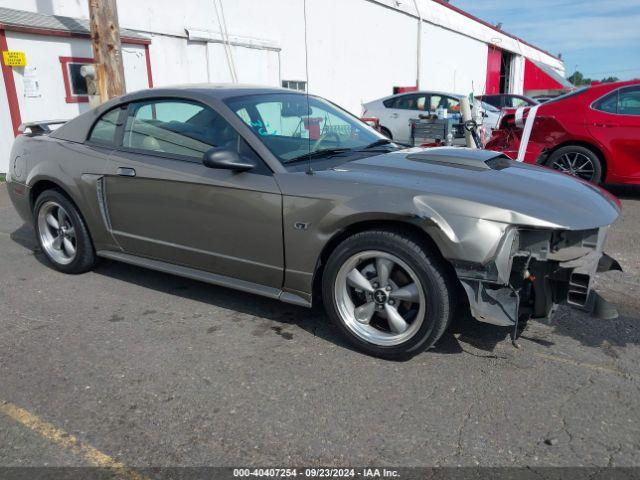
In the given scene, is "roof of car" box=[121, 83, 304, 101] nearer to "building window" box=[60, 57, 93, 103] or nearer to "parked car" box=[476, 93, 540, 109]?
"building window" box=[60, 57, 93, 103]

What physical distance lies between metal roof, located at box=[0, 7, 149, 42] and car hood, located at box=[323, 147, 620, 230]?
8.22 meters

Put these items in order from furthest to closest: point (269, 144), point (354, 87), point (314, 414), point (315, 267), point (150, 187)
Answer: point (354, 87)
point (150, 187)
point (269, 144)
point (315, 267)
point (314, 414)

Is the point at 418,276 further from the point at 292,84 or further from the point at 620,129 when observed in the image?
the point at 292,84

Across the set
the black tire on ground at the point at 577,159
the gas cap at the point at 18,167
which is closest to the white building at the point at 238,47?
the gas cap at the point at 18,167

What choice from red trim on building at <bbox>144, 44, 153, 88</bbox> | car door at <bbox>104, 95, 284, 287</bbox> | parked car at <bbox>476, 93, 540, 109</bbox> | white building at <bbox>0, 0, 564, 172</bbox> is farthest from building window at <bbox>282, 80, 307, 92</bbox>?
car door at <bbox>104, 95, 284, 287</bbox>

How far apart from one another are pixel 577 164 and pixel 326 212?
514 cm

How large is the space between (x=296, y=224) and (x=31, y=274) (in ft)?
9.24

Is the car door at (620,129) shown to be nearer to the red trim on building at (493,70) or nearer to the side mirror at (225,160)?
the side mirror at (225,160)

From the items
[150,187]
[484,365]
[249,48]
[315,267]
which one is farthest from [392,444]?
[249,48]

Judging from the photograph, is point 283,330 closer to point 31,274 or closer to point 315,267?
point 315,267

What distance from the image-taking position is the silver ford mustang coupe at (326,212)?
9.09 feet

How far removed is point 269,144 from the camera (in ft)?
11.3

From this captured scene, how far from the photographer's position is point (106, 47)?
8805 mm

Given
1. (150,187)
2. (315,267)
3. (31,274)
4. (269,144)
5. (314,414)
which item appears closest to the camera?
(314,414)
